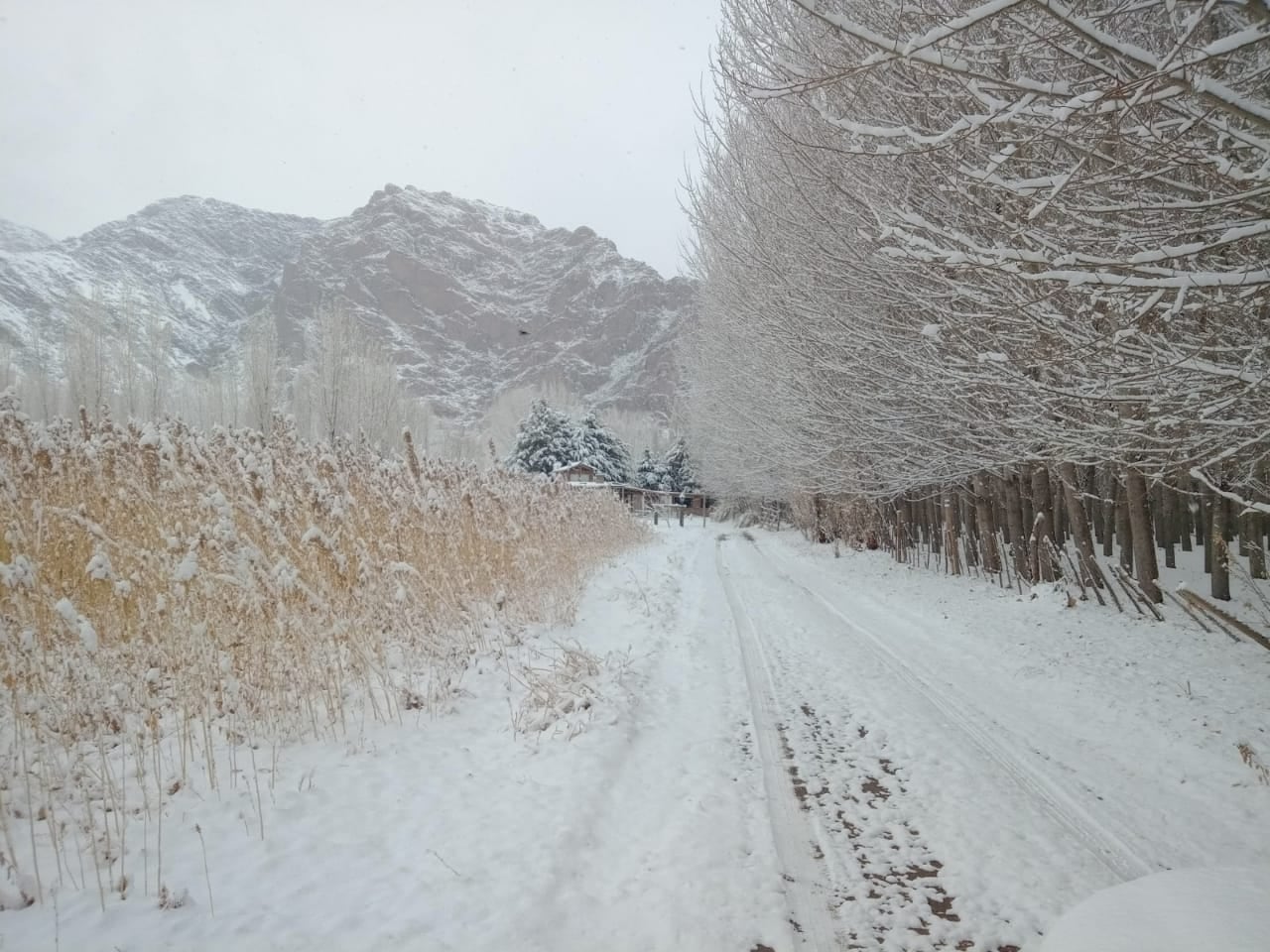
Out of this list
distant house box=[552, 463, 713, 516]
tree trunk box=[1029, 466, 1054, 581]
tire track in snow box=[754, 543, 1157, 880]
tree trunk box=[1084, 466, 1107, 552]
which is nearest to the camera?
tire track in snow box=[754, 543, 1157, 880]

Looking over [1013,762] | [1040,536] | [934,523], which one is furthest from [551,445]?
[1013,762]

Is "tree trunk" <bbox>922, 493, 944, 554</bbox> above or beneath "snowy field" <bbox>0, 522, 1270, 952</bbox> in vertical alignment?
above

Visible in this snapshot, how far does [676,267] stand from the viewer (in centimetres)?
1402

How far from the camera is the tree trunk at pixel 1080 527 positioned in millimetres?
8070

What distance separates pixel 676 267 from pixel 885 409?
743 cm

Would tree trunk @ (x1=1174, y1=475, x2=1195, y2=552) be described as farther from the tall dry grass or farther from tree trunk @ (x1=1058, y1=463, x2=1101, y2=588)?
the tall dry grass

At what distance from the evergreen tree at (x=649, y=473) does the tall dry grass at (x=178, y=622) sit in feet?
196

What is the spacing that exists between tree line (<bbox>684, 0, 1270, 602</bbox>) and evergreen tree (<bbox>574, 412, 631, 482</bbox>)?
4179cm

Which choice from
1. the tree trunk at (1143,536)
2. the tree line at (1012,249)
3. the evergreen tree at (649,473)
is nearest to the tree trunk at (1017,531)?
the tree line at (1012,249)

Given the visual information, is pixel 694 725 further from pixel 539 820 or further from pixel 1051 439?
pixel 1051 439

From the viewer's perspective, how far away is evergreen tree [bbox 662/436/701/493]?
64500 millimetres

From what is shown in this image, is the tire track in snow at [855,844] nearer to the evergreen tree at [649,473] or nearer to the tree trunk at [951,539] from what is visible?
the tree trunk at [951,539]

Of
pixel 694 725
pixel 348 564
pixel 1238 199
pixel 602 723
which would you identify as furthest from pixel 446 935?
pixel 1238 199

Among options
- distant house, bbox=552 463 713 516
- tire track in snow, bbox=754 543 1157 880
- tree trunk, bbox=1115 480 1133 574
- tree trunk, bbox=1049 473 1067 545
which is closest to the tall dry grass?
tire track in snow, bbox=754 543 1157 880
